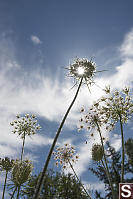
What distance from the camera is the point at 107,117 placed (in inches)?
397

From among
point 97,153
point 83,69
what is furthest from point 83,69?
point 97,153

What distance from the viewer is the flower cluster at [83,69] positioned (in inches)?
325

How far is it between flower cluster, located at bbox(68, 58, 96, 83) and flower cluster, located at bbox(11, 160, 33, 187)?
451 cm

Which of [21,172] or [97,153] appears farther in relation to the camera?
[97,153]

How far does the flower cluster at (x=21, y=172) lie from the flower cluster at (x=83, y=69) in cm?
451

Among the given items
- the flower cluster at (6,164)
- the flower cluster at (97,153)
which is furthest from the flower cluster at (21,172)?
the flower cluster at (97,153)

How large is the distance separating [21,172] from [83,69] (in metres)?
5.05

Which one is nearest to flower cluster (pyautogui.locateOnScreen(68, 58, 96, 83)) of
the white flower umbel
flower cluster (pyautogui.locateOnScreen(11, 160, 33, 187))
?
the white flower umbel

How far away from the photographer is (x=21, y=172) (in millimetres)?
8539

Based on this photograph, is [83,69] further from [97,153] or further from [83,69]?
[97,153]

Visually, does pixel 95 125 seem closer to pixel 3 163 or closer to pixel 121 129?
pixel 121 129

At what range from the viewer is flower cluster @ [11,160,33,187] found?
834 cm

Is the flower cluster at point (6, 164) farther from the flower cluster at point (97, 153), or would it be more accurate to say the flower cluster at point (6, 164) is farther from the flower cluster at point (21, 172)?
the flower cluster at point (97, 153)

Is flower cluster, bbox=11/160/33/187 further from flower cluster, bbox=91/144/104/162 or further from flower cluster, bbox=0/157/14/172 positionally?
flower cluster, bbox=91/144/104/162
